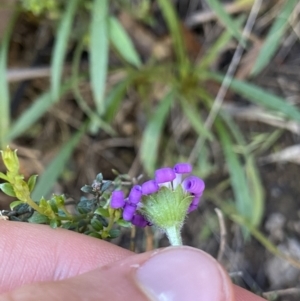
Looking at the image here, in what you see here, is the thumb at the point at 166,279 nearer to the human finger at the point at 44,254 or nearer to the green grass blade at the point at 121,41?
the human finger at the point at 44,254

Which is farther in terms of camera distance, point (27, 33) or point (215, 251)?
point (27, 33)

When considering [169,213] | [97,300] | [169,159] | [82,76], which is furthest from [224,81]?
[97,300]

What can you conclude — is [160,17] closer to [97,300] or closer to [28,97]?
[28,97]

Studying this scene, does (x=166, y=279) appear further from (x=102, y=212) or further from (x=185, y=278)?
(x=102, y=212)

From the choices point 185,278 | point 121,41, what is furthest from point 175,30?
point 185,278

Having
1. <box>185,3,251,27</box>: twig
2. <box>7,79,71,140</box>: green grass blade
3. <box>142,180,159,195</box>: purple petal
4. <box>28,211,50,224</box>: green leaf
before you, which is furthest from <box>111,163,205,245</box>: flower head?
<box>185,3,251,27</box>: twig

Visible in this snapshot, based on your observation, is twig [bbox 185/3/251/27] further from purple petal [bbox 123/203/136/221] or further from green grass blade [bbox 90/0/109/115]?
purple petal [bbox 123/203/136/221]
